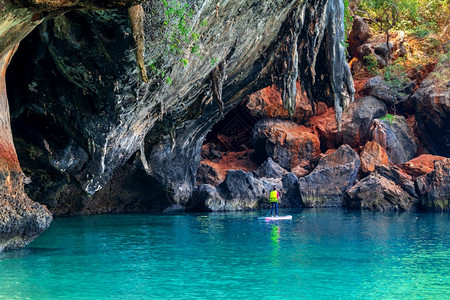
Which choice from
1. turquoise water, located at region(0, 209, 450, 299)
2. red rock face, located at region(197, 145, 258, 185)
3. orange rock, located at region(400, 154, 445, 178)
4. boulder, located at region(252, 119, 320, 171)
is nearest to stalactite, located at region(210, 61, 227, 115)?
turquoise water, located at region(0, 209, 450, 299)

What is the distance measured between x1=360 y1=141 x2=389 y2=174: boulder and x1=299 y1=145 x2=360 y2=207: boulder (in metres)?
1.30

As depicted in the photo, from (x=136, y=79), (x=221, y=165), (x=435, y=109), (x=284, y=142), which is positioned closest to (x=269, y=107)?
(x=284, y=142)

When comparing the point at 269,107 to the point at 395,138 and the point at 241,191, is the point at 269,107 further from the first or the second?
the point at 241,191

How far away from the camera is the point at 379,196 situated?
1145 inches

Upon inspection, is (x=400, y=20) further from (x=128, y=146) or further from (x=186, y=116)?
(x=128, y=146)

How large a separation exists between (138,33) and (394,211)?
20475 millimetres

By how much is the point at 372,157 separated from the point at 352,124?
12.9ft

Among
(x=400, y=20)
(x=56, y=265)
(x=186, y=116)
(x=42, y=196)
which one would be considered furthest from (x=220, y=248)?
(x=400, y=20)

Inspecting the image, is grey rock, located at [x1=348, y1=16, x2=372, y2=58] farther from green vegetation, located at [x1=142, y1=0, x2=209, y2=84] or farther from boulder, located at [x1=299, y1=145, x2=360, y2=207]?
green vegetation, located at [x1=142, y1=0, x2=209, y2=84]

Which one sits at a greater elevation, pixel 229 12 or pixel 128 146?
pixel 229 12

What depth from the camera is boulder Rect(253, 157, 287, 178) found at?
34.5m

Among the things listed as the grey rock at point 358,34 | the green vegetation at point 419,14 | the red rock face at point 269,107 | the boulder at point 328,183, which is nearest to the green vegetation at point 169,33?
the boulder at point 328,183

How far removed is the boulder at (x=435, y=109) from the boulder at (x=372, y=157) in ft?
12.4

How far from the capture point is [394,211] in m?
28.2
